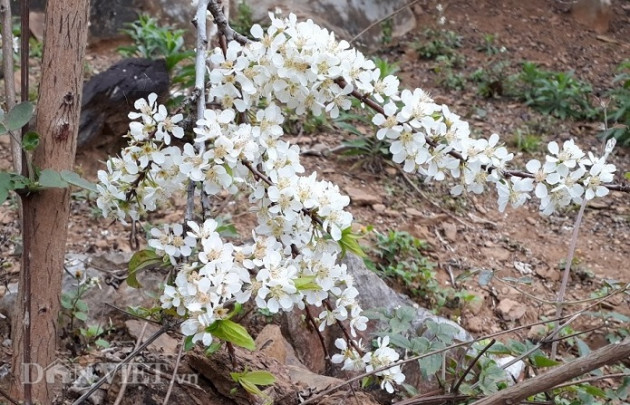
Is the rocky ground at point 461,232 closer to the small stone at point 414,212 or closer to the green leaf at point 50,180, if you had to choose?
the small stone at point 414,212

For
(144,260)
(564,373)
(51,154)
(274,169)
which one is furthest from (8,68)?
(564,373)

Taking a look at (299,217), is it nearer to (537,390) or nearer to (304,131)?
(537,390)

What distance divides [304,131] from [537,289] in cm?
179

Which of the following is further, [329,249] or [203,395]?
[203,395]

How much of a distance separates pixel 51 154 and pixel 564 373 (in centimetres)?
113

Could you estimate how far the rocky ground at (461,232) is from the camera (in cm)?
231

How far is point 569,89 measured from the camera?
5.64 meters

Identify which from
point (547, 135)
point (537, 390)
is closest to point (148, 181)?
point (537, 390)

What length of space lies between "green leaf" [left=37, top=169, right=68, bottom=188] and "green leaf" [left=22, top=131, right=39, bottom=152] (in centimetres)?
6

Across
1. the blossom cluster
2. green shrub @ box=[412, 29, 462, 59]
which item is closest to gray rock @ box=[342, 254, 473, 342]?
the blossom cluster

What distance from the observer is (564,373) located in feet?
4.84

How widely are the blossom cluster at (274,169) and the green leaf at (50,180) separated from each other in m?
0.08

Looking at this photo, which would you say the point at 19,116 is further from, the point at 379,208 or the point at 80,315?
the point at 379,208

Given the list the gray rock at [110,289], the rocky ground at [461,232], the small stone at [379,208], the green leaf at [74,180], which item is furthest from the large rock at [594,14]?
the green leaf at [74,180]
